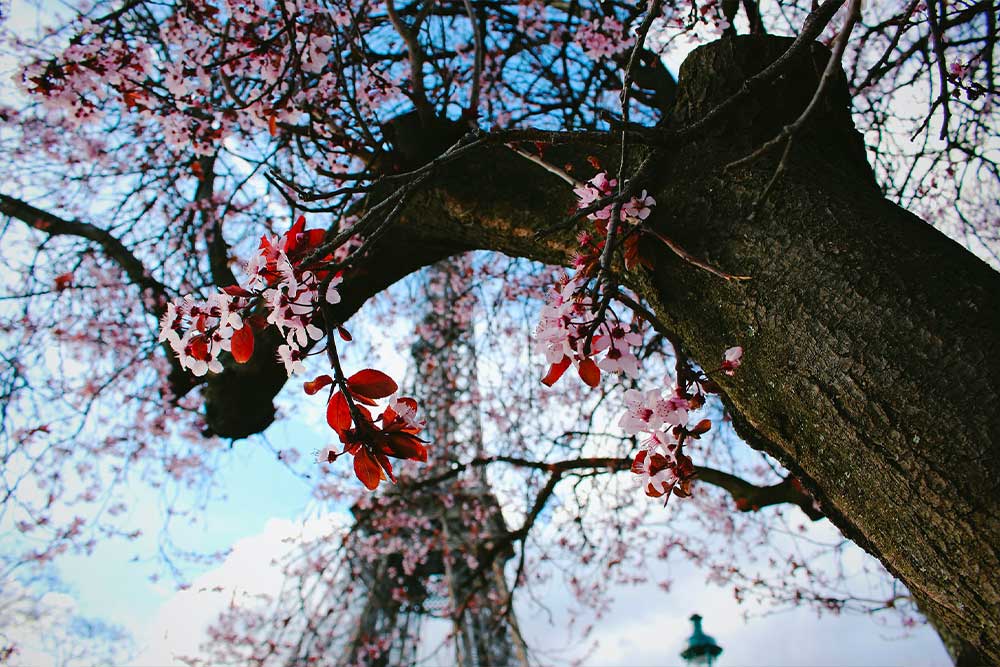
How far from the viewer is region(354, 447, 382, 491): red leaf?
3.00 feet

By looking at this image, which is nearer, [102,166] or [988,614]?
[988,614]

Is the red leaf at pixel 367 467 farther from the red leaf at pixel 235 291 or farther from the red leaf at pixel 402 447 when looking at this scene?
the red leaf at pixel 235 291

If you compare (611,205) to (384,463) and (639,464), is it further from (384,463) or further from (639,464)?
(384,463)

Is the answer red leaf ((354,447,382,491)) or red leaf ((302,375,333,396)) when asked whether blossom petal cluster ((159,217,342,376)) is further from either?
red leaf ((354,447,382,491))

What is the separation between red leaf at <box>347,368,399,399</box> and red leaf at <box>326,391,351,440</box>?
0.02 metres

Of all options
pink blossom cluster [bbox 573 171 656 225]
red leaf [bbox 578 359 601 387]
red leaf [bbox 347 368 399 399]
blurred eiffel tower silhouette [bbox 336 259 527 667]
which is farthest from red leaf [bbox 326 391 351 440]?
blurred eiffel tower silhouette [bbox 336 259 527 667]

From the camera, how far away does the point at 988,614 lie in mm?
803

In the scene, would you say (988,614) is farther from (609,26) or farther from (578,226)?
(609,26)

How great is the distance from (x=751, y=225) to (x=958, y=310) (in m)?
0.37

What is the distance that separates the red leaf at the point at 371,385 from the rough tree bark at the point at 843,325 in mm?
666

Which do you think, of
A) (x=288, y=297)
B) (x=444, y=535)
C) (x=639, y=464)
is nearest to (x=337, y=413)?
(x=288, y=297)

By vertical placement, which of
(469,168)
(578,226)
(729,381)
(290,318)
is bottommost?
(729,381)

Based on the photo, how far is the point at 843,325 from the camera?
0.93m

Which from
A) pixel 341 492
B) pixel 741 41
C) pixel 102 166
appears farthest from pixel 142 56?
pixel 341 492
